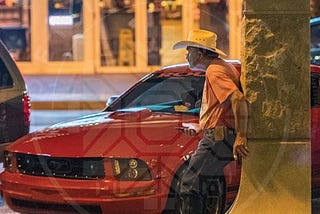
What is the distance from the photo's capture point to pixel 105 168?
5.90 m

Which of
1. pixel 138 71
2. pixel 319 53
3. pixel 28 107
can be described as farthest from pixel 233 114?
pixel 138 71

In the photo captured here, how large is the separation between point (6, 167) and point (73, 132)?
2.25 ft

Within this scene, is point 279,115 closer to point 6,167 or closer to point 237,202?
point 237,202

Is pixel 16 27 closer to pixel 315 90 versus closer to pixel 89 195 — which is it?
pixel 315 90

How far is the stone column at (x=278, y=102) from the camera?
5.27 m

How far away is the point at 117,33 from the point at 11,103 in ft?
40.6

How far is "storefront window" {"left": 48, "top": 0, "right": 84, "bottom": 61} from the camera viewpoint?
2019cm

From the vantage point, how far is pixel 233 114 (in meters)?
5.38

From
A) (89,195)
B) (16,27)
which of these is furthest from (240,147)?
(16,27)

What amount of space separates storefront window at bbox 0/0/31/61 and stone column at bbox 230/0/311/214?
15850mm

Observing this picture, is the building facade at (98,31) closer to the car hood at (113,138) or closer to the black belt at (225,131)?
the car hood at (113,138)

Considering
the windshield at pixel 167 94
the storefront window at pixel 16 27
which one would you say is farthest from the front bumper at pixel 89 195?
the storefront window at pixel 16 27

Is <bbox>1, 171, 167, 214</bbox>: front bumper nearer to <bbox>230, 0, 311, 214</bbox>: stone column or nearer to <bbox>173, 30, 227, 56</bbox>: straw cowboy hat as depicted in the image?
<bbox>230, 0, 311, 214</bbox>: stone column

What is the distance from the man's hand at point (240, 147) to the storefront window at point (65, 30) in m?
15.4
